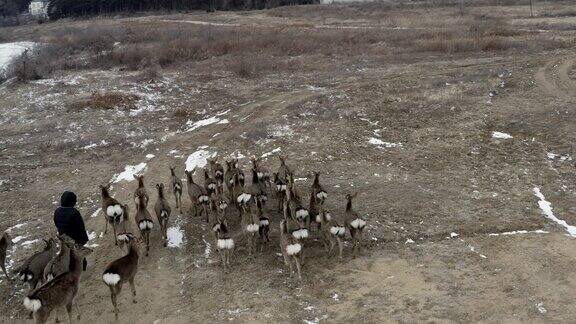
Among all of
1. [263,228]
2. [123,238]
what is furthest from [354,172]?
[123,238]

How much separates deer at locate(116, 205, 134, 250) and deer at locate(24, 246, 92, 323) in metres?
1.00

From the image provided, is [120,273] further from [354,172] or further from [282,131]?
[282,131]

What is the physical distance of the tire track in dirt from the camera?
23.6 meters

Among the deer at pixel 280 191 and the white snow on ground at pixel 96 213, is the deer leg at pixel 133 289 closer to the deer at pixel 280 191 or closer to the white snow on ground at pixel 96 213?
the white snow on ground at pixel 96 213

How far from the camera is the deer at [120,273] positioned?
9.62m

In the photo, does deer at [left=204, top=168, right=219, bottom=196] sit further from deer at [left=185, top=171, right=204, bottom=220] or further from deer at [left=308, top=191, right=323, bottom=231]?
deer at [left=308, top=191, right=323, bottom=231]

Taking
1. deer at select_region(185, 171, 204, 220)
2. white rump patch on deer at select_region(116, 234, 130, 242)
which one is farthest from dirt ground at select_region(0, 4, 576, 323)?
white rump patch on deer at select_region(116, 234, 130, 242)

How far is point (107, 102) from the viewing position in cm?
2370

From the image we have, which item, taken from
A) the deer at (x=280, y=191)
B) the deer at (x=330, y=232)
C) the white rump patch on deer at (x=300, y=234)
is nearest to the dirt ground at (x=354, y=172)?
the deer at (x=330, y=232)

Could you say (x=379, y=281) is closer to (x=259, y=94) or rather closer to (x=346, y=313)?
(x=346, y=313)

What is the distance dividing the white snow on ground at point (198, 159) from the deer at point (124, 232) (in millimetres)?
4994

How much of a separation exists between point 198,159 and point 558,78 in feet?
59.2

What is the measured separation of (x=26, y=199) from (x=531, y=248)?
13.4 metres

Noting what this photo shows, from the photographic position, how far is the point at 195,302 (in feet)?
34.1
